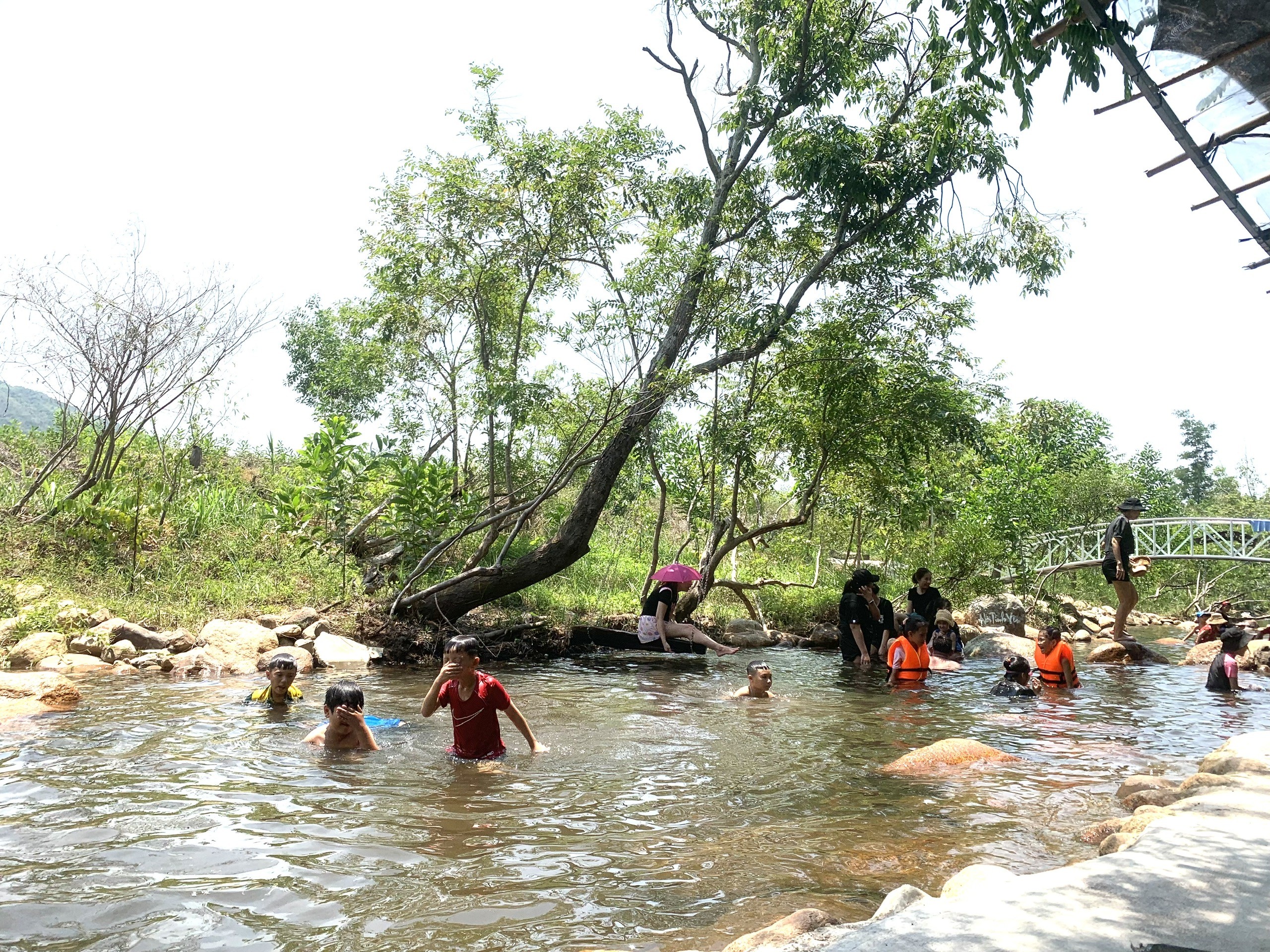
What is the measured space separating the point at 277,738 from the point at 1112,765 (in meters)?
7.18

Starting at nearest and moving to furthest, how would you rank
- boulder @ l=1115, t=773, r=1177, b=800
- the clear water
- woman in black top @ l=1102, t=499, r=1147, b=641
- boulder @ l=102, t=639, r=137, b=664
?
the clear water → boulder @ l=1115, t=773, r=1177, b=800 → boulder @ l=102, t=639, r=137, b=664 → woman in black top @ l=1102, t=499, r=1147, b=641

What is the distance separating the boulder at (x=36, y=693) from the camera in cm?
845

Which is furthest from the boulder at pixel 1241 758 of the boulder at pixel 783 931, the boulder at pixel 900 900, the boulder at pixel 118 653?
the boulder at pixel 118 653

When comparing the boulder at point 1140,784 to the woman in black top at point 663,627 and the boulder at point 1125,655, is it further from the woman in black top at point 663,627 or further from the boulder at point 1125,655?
the boulder at point 1125,655

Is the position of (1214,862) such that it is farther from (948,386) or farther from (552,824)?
(948,386)

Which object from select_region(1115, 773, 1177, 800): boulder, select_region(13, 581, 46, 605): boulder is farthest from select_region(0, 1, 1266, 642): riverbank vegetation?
select_region(1115, 773, 1177, 800): boulder

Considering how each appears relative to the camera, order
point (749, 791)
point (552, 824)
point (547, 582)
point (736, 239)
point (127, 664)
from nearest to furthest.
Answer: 1. point (552, 824)
2. point (749, 791)
3. point (127, 664)
4. point (736, 239)
5. point (547, 582)

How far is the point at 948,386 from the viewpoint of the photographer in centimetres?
1698

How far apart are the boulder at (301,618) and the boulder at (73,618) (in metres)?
2.44

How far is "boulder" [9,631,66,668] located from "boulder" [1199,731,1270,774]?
11.6 metres

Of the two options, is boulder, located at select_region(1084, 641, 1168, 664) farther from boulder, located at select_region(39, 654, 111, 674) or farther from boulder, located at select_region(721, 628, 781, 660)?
boulder, located at select_region(39, 654, 111, 674)

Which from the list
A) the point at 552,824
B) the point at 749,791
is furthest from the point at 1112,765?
the point at 552,824

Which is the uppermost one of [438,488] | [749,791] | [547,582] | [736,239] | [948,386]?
[736,239]

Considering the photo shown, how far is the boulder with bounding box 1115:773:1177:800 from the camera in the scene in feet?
20.6
